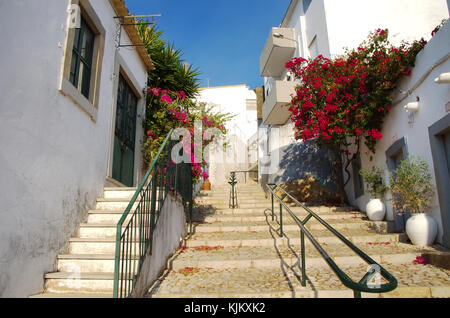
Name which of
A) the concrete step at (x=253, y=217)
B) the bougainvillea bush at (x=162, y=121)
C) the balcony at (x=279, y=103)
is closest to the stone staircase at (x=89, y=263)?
the concrete step at (x=253, y=217)

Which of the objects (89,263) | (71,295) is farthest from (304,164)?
(71,295)

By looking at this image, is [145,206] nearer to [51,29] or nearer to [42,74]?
[42,74]

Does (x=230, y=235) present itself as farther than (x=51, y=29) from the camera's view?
Yes

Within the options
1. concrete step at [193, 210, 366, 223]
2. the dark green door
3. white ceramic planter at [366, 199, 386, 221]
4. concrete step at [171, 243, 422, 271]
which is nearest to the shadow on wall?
concrete step at [193, 210, 366, 223]

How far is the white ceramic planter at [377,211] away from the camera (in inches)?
251

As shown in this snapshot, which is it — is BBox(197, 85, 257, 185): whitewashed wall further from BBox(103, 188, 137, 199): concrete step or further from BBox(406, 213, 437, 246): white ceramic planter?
BBox(406, 213, 437, 246): white ceramic planter

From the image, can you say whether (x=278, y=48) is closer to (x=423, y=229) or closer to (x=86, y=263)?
(x=423, y=229)

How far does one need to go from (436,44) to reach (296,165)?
244 inches

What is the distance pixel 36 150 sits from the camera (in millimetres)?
3217

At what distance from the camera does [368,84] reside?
6.61 meters

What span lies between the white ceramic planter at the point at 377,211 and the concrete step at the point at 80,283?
5.52 m

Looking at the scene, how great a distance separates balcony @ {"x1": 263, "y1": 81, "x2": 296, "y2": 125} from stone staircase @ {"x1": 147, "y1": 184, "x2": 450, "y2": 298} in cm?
562

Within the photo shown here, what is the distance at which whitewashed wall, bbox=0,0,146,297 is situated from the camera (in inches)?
110
